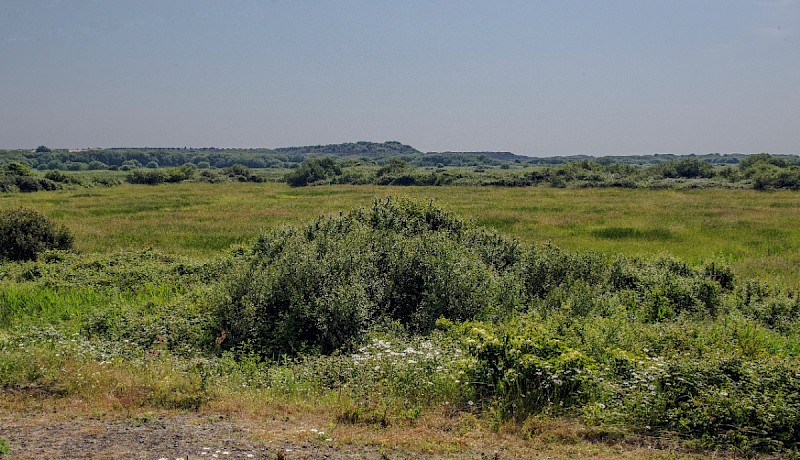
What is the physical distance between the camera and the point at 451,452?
225 inches

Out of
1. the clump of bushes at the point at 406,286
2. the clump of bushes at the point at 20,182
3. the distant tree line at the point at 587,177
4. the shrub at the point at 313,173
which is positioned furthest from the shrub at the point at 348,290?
the shrub at the point at 313,173

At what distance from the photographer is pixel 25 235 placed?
20156 millimetres

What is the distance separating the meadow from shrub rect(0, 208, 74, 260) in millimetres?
1386

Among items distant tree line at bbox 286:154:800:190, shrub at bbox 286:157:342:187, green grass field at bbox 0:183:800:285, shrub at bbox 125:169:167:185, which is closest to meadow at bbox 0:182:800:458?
green grass field at bbox 0:183:800:285

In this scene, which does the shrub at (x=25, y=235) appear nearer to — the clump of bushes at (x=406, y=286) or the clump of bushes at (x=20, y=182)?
the clump of bushes at (x=406, y=286)

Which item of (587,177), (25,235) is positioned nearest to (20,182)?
(25,235)

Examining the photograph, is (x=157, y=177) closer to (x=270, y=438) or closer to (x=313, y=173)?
(x=313, y=173)

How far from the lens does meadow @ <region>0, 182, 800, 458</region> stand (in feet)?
20.7

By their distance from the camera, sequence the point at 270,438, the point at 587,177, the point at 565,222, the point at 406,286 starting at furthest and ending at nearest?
the point at 587,177, the point at 565,222, the point at 406,286, the point at 270,438

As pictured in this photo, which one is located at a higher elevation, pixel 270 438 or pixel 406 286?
pixel 406 286

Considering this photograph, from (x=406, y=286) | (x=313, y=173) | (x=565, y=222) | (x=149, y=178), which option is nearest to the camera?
(x=406, y=286)

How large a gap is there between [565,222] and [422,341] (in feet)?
80.6

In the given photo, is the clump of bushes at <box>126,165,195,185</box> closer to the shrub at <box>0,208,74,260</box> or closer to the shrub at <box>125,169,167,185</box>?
the shrub at <box>125,169,167,185</box>

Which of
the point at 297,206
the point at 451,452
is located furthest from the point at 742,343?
the point at 297,206
